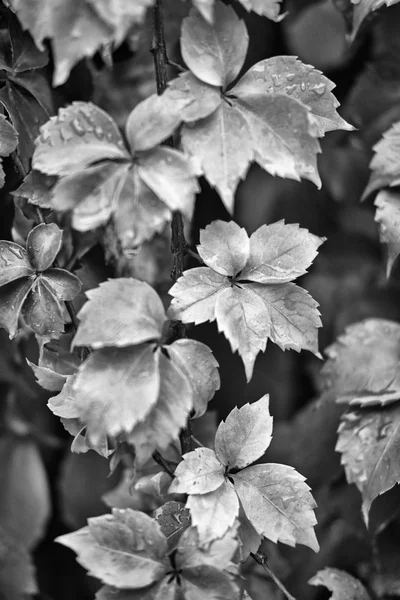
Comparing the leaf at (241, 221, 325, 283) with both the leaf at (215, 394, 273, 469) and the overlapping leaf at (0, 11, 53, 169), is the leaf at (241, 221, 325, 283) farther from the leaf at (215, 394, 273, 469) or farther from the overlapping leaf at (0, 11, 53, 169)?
the overlapping leaf at (0, 11, 53, 169)

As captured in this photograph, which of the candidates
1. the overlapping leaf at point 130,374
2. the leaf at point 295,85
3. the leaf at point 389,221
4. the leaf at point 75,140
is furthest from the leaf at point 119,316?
the leaf at point 389,221

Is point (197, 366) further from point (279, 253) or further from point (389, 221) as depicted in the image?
point (389, 221)

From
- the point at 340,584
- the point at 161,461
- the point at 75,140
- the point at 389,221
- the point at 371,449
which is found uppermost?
the point at 75,140

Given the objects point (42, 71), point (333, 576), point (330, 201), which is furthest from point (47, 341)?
point (330, 201)

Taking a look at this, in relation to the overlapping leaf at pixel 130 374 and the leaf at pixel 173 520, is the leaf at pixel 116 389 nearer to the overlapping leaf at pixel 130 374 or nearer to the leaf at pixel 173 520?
the overlapping leaf at pixel 130 374

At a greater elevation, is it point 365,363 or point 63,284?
point 63,284

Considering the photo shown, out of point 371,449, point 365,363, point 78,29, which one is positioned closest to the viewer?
point 78,29

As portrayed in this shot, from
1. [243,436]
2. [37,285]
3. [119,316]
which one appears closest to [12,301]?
[37,285]

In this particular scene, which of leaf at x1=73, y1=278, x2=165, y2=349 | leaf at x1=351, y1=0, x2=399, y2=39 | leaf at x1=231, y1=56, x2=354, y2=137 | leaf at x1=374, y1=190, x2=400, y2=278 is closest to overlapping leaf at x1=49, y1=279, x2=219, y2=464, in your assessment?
leaf at x1=73, y1=278, x2=165, y2=349
